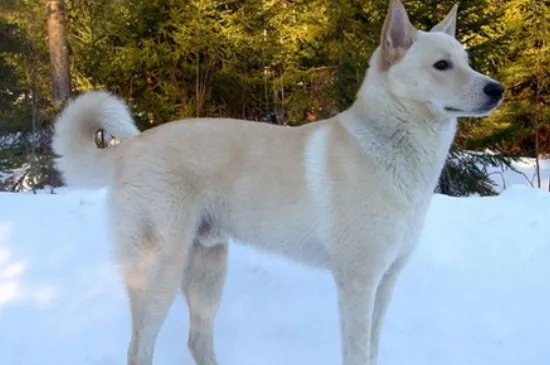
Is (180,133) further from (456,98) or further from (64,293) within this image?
(64,293)

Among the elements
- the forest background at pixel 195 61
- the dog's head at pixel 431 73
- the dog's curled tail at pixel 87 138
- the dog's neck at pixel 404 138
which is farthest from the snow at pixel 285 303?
the forest background at pixel 195 61

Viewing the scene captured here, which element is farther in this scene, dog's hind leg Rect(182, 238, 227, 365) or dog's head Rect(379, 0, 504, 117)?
dog's hind leg Rect(182, 238, 227, 365)

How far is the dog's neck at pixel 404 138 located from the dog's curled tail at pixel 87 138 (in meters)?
1.20

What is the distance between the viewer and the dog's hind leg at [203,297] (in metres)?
3.15

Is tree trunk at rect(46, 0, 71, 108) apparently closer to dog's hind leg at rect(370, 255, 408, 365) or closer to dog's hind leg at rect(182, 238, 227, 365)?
dog's hind leg at rect(182, 238, 227, 365)

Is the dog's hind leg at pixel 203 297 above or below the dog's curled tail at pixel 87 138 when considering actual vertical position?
below

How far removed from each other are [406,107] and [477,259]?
196 cm

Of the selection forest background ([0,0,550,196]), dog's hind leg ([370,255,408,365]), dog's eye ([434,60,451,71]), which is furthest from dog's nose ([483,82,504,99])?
forest background ([0,0,550,196])

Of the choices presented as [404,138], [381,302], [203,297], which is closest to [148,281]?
[203,297]

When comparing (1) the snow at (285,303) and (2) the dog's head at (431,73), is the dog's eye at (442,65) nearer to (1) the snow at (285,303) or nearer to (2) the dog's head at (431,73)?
(2) the dog's head at (431,73)

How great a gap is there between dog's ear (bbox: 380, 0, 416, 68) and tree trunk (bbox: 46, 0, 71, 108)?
27.0ft

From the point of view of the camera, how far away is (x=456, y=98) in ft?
8.48

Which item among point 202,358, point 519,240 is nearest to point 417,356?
point 202,358

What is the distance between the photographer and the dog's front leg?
2.59 m
